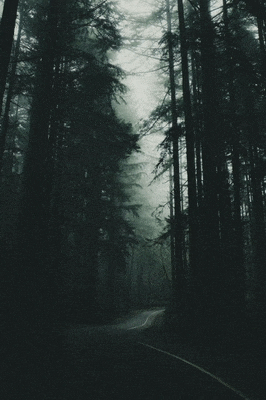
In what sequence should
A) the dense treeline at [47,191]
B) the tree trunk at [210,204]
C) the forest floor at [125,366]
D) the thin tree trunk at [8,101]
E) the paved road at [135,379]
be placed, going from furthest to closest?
the thin tree trunk at [8,101] → the tree trunk at [210,204] → the dense treeline at [47,191] → the forest floor at [125,366] → the paved road at [135,379]

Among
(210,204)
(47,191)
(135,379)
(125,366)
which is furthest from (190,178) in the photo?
(135,379)

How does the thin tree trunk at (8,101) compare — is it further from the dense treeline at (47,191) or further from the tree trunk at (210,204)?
the tree trunk at (210,204)

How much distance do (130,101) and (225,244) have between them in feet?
75.9

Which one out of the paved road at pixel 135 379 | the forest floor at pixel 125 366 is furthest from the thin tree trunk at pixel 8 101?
the paved road at pixel 135 379

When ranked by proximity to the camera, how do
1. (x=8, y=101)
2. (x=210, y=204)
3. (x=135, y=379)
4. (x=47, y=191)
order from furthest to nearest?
(x=8, y=101), (x=210, y=204), (x=47, y=191), (x=135, y=379)

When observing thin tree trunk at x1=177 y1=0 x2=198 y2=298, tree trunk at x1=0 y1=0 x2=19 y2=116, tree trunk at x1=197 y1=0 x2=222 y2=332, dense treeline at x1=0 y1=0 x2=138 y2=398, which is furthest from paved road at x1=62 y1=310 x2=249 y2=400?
tree trunk at x1=0 y1=0 x2=19 y2=116

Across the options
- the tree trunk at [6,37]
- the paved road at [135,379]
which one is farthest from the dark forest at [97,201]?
the paved road at [135,379]

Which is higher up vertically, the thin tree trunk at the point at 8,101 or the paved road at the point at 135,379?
the thin tree trunk at the point at 8,101

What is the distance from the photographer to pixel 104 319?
21.6m

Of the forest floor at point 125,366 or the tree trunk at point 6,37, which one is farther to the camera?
the tree trunk at point 6,37

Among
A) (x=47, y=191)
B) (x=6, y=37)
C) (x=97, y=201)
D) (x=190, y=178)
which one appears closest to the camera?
(x=6, y=37)

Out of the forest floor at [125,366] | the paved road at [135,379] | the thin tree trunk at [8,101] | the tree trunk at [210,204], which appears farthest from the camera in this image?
the thin tree trunk at [8,101]

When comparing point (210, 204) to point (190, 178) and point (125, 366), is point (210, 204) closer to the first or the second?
point (190, 178)

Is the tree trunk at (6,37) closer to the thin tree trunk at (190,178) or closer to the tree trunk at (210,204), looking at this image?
the tree trunk at (210,204)
